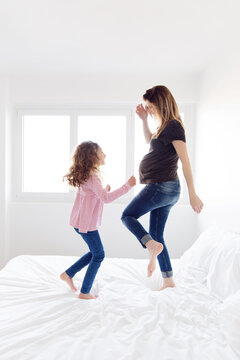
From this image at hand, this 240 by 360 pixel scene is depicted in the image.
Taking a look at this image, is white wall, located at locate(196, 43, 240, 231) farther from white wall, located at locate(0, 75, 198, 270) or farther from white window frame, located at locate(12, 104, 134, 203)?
white window frame, located at locate(12, 104, 134, 203)

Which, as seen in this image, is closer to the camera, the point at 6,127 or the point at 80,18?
the point at 80,18

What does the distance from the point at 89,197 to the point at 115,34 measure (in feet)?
4.52

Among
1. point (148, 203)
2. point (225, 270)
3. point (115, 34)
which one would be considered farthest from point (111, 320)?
point (115, 34)

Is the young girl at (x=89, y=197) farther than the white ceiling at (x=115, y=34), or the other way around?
the white ceiling at (x=115, y=34)

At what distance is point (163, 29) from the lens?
7.11ft

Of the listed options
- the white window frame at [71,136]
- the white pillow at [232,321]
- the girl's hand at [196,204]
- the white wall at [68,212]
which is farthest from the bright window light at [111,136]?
the white pillow at [232,321]

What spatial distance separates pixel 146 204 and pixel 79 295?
677mm

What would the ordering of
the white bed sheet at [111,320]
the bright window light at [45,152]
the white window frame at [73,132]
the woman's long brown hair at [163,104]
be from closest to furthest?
the white bed sheet at [111,320], the woman's long brown hair at [163,104], the white window frame at [73,132], the bright window light at [45,152]

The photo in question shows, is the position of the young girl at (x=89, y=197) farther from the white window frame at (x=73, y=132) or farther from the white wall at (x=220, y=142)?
the white window frame at (x=73, y=132)

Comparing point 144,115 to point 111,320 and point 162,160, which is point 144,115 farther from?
point 111,320

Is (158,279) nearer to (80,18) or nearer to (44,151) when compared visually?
(80,18)

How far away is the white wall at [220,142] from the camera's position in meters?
2.24

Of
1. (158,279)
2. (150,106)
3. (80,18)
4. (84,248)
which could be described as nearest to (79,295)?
(158,279)

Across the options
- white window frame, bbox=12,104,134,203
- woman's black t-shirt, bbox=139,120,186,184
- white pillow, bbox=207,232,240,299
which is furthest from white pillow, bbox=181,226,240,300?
white window frame, bbox=12,104,134,203
